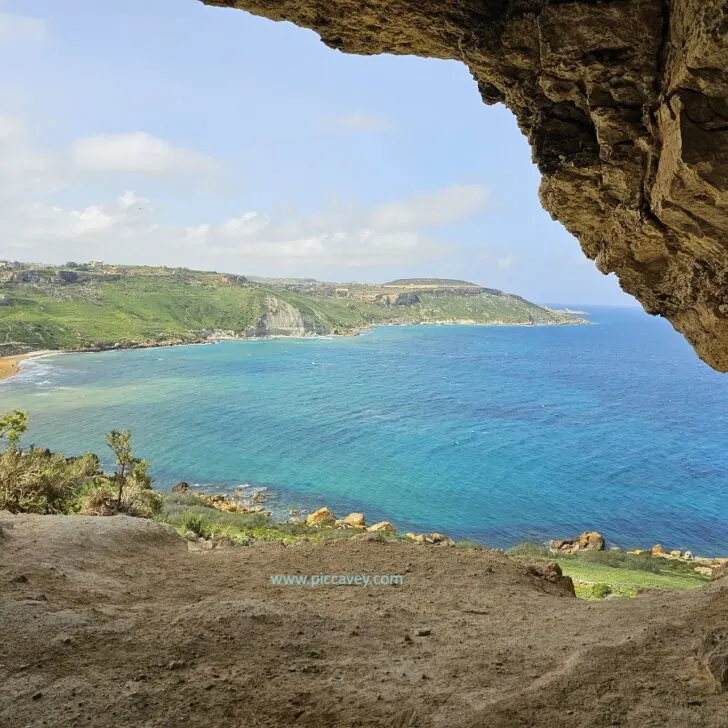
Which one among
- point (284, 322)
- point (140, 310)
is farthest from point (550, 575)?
point (284, 322)

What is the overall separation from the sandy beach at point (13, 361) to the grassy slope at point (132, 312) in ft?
8.85

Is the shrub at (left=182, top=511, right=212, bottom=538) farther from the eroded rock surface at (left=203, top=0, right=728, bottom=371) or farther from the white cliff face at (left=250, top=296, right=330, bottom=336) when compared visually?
the white cliff face at (left=250, top=296, right=330, bottom=336)

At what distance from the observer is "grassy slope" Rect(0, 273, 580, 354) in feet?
340

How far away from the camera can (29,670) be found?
19.1ft

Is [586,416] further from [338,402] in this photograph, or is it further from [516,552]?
[516,552]

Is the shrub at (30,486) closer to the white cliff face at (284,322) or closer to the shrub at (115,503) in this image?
the shrub at (115,503)

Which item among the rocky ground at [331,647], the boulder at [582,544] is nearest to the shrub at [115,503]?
the rocky ground at [331,647]

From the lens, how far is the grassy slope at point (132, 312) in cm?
10369

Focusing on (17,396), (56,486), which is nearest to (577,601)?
(56,486)

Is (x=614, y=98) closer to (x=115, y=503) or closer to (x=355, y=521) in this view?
(x=115, y=503)

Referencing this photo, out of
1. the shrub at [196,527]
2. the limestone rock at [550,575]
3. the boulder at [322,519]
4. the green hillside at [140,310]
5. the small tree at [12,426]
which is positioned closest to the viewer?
the limestone rock at [550,575]

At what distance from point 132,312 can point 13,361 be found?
47465 mm

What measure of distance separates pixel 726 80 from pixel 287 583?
10.1 meters

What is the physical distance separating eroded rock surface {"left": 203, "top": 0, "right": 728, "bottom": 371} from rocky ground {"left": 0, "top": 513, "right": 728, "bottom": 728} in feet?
17.0
